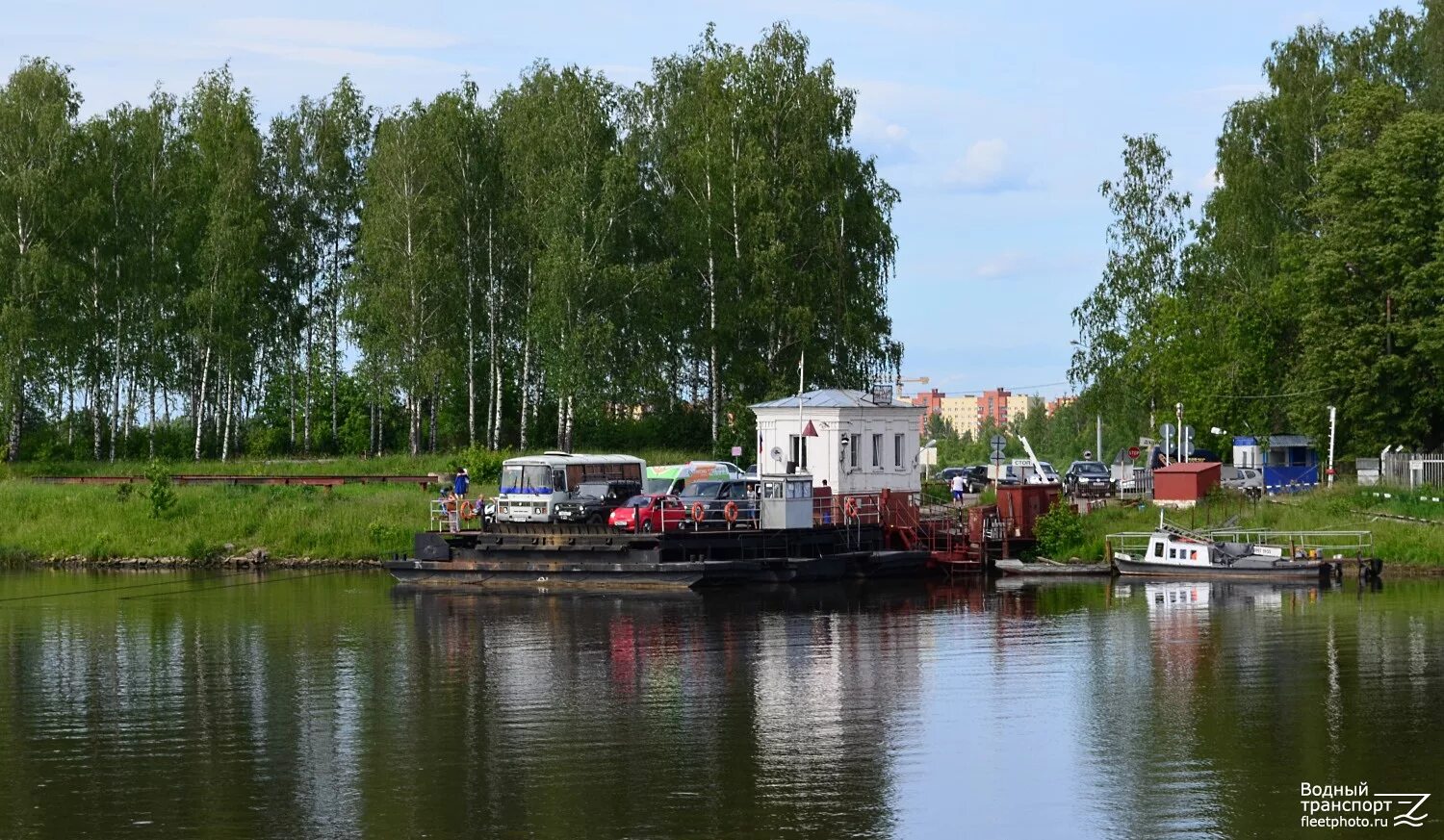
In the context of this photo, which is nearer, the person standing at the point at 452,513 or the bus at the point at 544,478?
the bus at the point at 544,478

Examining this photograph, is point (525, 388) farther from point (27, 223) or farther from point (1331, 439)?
point (1331, 439)

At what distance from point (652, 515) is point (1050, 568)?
13.1 meters

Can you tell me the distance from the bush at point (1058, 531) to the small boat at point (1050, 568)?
1.31 meters

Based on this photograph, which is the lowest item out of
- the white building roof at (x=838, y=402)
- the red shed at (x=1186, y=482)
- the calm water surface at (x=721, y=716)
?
the calm water surface at (x=721, y=716)

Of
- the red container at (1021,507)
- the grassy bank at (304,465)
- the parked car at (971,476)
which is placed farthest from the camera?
the parked car at (971,476)

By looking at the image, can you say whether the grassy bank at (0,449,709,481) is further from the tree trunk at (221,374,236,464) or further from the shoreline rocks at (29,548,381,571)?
the shoreline rocks at (29,548,381,571)

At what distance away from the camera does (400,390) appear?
271 feet

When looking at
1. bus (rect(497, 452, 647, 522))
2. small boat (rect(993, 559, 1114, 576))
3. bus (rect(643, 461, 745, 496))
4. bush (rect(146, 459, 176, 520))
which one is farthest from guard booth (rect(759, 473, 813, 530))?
bush (rect(146, 459, 176, 520))

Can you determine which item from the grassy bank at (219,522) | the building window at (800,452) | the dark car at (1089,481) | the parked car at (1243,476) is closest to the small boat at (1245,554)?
the dark car at (1089,481)

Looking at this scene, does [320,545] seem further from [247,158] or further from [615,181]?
[247,158]

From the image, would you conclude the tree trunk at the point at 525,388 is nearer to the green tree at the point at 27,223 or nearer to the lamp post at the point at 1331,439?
the green tree at the point at 27,223

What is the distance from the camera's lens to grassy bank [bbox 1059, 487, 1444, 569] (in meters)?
53.1

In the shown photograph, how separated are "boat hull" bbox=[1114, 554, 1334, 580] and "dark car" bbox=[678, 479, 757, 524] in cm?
1239

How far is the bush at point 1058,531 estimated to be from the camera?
57.7 metres
